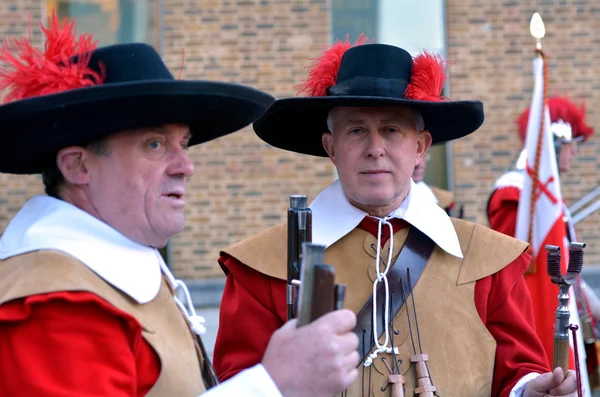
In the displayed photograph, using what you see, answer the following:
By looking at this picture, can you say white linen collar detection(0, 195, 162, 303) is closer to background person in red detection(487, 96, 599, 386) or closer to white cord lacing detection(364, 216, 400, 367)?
white cord lacing detection(364, 216, 400, 367)

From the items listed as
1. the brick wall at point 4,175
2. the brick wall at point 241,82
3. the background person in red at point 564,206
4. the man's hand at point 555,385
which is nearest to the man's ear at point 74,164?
the man's hand at point 555,385

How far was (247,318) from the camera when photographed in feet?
9.85

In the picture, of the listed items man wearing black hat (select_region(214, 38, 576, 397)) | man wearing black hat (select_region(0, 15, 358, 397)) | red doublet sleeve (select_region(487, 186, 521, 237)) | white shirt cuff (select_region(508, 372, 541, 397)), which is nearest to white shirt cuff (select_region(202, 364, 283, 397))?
man wearing black hat (select_region(0, 15, 358, 397))

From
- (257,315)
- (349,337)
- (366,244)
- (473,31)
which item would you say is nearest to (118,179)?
(349,337)

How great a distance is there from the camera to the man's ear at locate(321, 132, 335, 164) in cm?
329

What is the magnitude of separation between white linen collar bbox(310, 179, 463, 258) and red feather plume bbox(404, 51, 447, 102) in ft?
1.22

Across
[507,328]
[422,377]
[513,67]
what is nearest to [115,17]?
[513,67]

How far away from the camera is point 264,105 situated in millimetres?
2529

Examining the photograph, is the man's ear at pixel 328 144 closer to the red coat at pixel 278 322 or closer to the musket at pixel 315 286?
the red coat at pixel 278 322

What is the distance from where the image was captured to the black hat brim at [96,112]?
6.81ft

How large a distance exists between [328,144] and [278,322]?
751mm

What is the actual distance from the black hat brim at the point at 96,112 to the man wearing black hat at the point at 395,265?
800 millimetres

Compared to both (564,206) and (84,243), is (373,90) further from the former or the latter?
(564,206)

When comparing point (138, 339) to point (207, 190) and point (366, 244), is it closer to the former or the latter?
point (366, 244)
